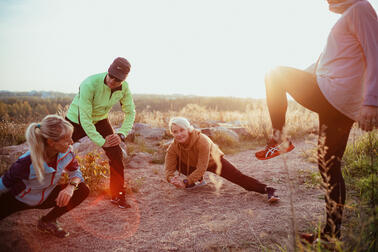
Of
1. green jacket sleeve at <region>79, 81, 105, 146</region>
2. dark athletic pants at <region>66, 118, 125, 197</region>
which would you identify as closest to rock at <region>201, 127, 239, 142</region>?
dark athletic pants at <region>66, 118, 125, 197</region>

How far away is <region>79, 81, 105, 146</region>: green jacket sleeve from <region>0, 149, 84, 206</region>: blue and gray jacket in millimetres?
687

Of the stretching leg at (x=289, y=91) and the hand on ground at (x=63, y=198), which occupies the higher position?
the stretching leg at (x=289, y=91)

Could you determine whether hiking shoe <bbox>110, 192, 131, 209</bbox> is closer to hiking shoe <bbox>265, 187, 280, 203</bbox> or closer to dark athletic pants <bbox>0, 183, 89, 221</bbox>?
dark athletic pants <bbox>0, 183, 89, 221</bbox>

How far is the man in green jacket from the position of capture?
3324 mm

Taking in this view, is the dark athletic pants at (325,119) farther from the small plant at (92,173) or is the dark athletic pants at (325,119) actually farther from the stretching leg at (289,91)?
the small plant at (92,173)

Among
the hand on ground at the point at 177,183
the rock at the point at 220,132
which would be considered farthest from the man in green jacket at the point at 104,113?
the rock at the point at 220,132

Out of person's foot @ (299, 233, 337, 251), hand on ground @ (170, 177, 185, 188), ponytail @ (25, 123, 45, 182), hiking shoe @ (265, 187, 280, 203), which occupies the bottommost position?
hiking shoe @ (265, 187, 280, 203)

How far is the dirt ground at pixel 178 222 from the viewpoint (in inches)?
97.8

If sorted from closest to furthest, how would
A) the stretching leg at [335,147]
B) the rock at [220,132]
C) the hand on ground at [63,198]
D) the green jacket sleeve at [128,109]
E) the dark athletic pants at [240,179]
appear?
the stretching leg at [335,147]
the hand on ground at [63,198]
the dark athletic pants at [240,179]
the green jacket sleeve at [128,109]
the rock at [220,132]

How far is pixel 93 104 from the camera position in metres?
3.54

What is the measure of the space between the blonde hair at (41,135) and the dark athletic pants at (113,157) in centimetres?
126

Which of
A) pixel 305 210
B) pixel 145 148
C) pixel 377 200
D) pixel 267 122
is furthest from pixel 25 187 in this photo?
pixel 267 122

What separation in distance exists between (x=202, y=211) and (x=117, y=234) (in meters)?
1.18

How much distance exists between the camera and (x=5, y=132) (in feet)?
24.3
